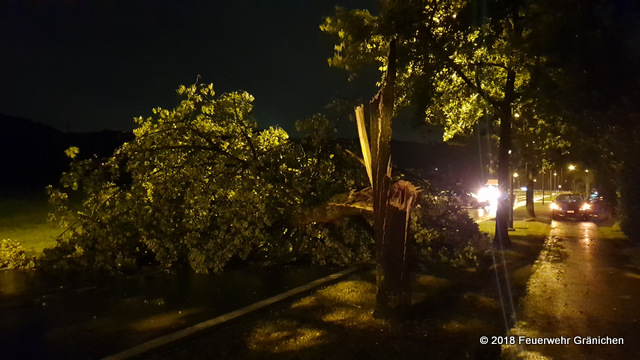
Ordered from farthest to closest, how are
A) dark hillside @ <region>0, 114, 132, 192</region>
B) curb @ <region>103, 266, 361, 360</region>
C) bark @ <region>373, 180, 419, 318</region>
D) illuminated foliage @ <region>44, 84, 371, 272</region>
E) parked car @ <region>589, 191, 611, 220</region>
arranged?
dark hillside @ <region>0, 114, 132, 192</region>, parked car @ <region>589, 191, 611, 220</region>, illuminated foliage @ <region>44, 84, 371, 272</region>, bark @ <region>373, 180, 419, 318</region>, curb @ <region>103, 266, 361, 360</region>

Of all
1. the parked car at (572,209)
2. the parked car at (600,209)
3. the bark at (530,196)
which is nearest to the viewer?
the parked car at (572,209)

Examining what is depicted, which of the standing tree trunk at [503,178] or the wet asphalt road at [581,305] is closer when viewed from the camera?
the wet asphalt road at [581,305]

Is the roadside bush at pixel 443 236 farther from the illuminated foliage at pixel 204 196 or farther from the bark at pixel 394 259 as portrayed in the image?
the bark at pixel 394 259

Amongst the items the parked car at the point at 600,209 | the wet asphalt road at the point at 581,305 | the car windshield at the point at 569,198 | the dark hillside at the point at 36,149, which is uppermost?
the dark hillside at the point at 36,149

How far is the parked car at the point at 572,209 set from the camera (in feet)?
81.9

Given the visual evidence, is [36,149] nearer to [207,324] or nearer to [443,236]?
[443,236]

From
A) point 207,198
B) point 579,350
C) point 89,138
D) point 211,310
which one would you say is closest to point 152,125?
point 207,198

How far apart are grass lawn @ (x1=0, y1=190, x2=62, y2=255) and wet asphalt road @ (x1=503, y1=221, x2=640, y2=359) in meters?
9.71

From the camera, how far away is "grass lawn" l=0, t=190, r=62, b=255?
43.6ft

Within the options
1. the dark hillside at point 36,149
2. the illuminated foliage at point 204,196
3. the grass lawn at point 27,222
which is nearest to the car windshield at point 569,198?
the illuminated foliage at point 204,196

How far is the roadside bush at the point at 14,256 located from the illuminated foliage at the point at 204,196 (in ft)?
1.38

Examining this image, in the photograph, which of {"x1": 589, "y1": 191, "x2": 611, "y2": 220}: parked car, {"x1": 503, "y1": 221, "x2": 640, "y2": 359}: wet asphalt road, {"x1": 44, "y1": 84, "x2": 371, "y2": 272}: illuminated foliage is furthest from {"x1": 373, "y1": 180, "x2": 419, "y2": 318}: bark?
{"x1": 589, "y1": 191, "x2": 611, "y2": 220}: parked car

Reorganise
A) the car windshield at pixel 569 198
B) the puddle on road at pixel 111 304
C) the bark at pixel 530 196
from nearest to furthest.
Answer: the puddle on road at pixel 111 304 → the car windshield at pixel 569 198 → the bark at pixel 530 196

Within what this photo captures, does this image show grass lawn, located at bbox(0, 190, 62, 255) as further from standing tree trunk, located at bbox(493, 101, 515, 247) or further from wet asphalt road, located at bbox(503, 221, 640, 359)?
standing tree trunk, located at bbox(493, 101, 515, 247)
